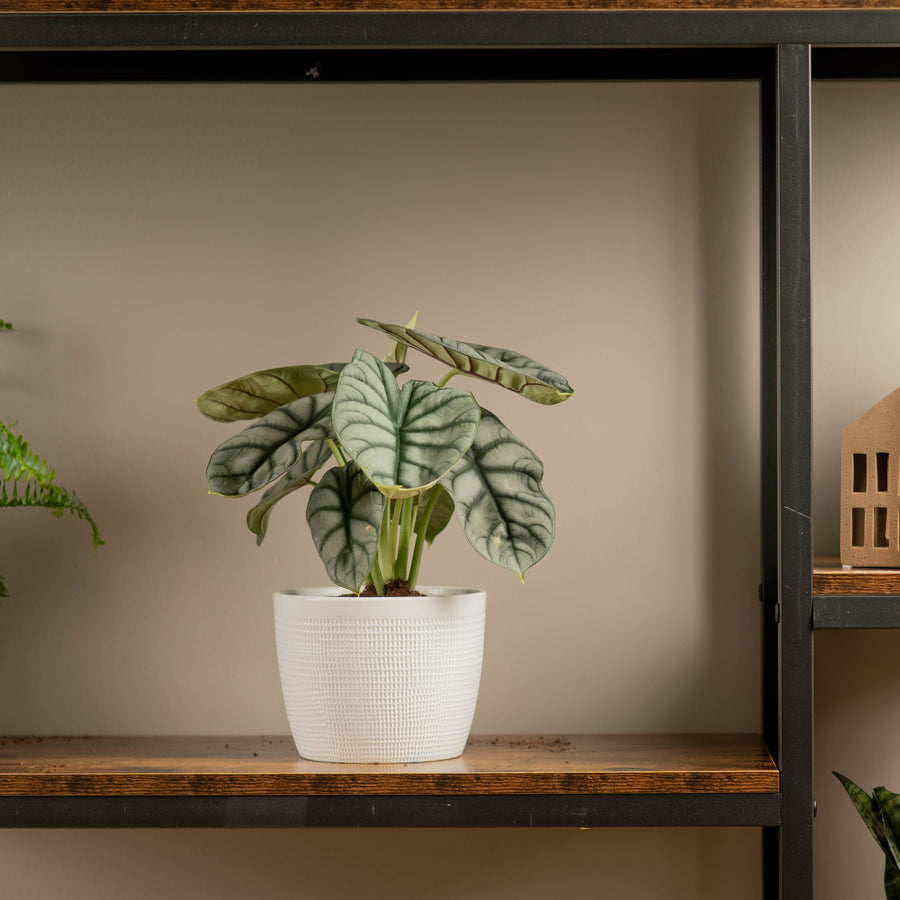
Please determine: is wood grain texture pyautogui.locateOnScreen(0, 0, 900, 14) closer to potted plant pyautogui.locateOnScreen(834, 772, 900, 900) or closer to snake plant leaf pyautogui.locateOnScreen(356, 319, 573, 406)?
snake plant leaf pyautogui.locateOnScreen(356, 319, 573, 406)

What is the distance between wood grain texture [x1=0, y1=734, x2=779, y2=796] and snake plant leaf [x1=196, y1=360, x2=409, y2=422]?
42cm

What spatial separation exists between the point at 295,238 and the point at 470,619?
0.63 meters

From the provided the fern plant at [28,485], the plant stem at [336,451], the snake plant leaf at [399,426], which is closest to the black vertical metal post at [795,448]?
the snake plant leaf at [399,426]

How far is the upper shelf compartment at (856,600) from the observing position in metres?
1.07

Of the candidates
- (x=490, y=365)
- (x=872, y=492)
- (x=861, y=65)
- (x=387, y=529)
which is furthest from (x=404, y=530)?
(x=861, y=65)

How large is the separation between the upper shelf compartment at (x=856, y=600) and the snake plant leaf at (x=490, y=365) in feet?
1.20

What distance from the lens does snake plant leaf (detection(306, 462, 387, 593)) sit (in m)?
1.03

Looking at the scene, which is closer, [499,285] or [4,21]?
[4,21]

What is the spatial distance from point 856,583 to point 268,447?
0.68m

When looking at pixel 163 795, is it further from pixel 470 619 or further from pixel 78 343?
pixel 78 343

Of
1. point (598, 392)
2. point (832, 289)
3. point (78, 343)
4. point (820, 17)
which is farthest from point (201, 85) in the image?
point (832, 289)

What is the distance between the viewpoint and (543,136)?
1.41 meters

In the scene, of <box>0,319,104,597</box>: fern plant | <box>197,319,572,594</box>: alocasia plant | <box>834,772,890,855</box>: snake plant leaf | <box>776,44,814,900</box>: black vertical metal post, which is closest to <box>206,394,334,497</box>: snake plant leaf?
<box>197,319,572,594</box>: alocasia plant

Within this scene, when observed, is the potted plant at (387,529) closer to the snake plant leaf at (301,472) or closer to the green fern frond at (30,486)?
the snake plant leaf at (301,472)
